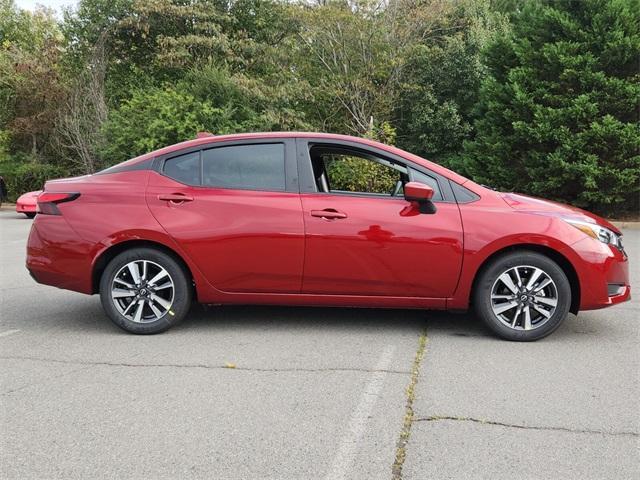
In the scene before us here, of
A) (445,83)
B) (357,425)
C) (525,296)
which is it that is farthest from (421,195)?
(445,83)

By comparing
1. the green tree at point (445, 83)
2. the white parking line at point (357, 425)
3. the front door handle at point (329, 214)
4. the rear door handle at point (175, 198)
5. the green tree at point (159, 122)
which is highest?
the green tree at point (445, 83)

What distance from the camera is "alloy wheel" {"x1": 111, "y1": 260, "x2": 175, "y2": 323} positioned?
15.8 feet

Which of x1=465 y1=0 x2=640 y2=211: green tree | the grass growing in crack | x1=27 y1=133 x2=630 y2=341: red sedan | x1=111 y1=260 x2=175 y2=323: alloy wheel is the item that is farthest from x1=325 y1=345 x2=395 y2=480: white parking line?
x1=465 y1=0 x2=640 y2=211: green tree

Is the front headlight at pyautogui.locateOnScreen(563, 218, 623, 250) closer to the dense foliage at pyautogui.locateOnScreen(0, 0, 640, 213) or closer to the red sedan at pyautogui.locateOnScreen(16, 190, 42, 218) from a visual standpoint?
the dense foliage at pyautogui.locateOnScreen(0, 0, 640, 213)

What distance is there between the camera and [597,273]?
15.0ft

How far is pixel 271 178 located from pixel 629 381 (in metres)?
2.98

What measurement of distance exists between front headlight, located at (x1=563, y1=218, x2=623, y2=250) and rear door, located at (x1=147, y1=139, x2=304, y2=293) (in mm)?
2149

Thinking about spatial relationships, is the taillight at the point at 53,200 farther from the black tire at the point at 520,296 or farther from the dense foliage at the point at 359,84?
the dense foliage at the point at 359,84

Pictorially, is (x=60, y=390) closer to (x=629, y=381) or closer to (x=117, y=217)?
(x=117, y=217)

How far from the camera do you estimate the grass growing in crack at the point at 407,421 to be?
2.69m

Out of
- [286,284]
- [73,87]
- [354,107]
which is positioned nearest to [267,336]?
[286,284]

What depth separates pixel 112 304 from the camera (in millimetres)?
4820

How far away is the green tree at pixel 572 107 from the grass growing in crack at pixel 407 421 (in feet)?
39.2

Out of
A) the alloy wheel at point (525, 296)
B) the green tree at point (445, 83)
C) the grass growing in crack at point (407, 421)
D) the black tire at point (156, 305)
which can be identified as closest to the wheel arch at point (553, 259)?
the alloy wheel at point (525, 296)
